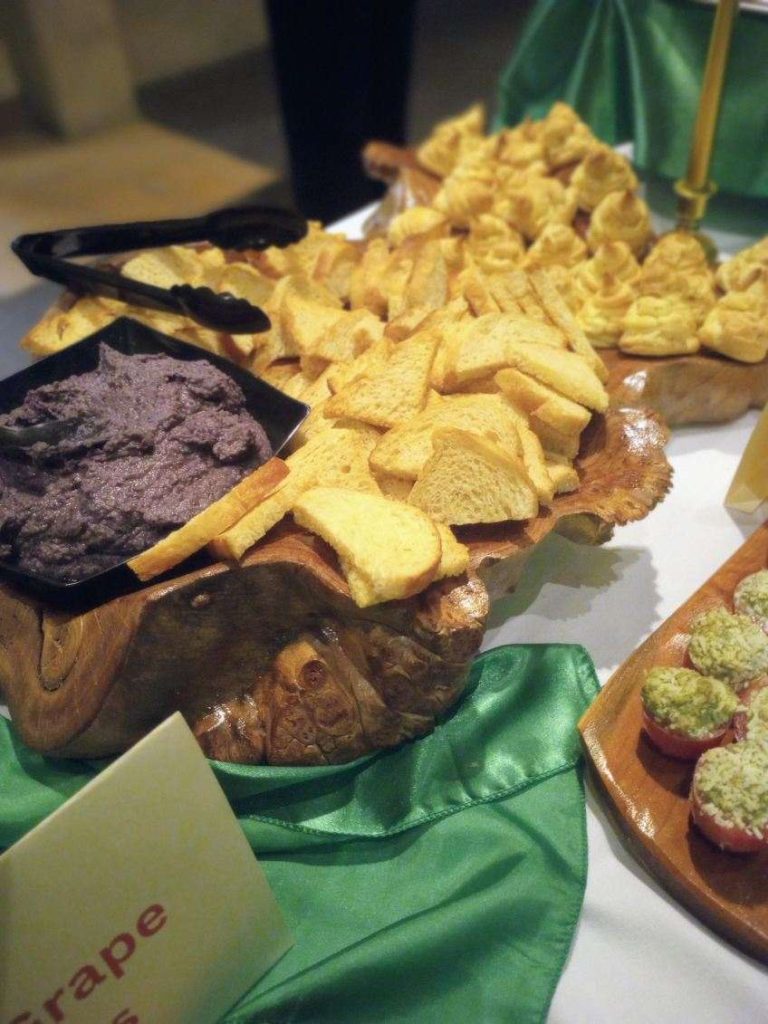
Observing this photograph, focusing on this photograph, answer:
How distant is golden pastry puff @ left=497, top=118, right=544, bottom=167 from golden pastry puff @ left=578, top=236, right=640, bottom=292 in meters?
0.43

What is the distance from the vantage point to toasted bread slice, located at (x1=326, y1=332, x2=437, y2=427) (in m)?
0.99

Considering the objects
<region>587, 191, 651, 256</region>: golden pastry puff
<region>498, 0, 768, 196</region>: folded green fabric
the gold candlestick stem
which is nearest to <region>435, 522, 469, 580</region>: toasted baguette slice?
<region>587, 191, 651, 256</region>: golden pastry puff

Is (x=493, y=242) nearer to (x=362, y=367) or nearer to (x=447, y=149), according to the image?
(x=447, y=149)

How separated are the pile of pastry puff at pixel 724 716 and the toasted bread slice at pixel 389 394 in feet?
1.42

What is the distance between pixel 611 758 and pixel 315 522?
41 cm

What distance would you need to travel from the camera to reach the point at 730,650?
2.89 feet

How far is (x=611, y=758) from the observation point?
853mm

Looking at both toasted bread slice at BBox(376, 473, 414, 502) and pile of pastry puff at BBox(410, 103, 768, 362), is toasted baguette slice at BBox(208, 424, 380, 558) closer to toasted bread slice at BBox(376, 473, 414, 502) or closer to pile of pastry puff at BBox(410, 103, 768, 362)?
toasted bread slice at BBox(376, 473, 414, 502)

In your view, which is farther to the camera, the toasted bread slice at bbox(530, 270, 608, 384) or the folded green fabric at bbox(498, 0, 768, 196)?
the folded green fabric at bbox(498, 0, 768, 196)

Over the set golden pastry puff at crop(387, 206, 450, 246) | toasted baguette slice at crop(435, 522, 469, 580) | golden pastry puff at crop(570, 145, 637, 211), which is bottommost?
toasted baguette slice at crop(435, 522, 469, 580)

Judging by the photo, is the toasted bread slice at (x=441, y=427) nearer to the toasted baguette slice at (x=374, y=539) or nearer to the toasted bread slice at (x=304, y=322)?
the toasted baguette slice at (x=374, y=539)

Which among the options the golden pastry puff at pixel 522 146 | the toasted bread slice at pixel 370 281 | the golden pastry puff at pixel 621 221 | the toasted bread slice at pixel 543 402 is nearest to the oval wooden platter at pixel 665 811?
the toasted bread slice at pixel 543 402

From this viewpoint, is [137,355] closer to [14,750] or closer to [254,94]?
[14,750]

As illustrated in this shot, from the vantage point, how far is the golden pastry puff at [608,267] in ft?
4.46
